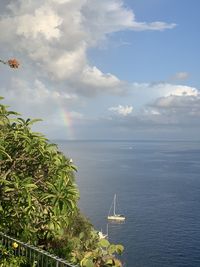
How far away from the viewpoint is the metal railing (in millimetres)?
7748

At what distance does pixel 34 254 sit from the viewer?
8.59m

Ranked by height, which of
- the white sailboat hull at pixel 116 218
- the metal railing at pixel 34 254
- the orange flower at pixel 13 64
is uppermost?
the white sailboat hull at pixel 116 218

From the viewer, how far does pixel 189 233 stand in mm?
Result: 95812

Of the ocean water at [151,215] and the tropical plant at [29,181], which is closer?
the tropical plant at [29,181]

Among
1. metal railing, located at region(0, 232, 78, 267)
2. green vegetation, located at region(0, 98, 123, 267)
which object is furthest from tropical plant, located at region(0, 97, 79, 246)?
metal railing, located at region(0, 232, 78, 267)

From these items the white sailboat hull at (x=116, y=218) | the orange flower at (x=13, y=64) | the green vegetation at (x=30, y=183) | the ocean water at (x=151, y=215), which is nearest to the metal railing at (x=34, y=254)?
the green vegetation at (x=30, y=183)

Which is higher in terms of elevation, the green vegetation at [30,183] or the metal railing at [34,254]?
the green vegetation at [30,183]

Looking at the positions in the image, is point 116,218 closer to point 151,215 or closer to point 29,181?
point 151,215

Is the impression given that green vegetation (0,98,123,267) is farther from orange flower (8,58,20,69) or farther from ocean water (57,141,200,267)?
Answer: ocean water (57,141,200,267)

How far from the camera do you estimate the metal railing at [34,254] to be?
25.4 ft

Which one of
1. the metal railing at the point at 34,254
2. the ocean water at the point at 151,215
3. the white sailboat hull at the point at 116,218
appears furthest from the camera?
the white sailboat hull at the point at 116,218

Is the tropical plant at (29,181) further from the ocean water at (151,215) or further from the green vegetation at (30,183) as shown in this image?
the ocean water at (151,215)

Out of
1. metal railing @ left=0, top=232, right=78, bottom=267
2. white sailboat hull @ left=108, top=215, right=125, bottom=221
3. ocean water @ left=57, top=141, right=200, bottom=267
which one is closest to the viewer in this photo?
metal railing @ left=0, top=232, right=78, bottom=267

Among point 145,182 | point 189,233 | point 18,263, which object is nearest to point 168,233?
point 189,233
